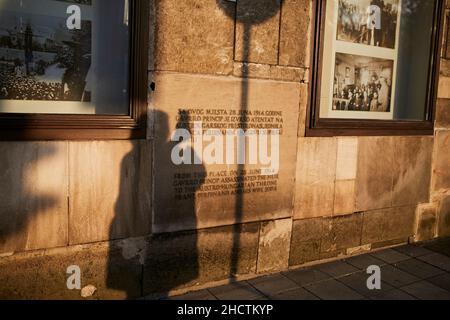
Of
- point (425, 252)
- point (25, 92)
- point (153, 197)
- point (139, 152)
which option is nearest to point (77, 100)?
point (25, 92)

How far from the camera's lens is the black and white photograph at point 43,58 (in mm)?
3482

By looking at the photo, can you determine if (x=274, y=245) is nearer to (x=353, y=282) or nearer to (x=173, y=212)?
(x=353, y=282)

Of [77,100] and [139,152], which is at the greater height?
[77,100]

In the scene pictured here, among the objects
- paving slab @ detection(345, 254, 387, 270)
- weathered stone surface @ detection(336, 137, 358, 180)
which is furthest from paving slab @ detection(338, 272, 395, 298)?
weathered stone surface @ detection(336, 137, 358, 180)

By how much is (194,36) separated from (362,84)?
2.67m

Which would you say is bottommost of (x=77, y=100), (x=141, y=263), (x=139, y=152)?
(x=141, y=263)

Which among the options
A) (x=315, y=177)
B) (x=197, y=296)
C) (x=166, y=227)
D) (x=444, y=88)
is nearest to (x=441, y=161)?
(x=444, y=88)

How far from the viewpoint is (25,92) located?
3570 mm

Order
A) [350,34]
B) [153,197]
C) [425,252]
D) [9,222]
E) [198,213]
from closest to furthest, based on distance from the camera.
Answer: [9,222] → [153,197] → [198,213] → [350,34] → [425,252]

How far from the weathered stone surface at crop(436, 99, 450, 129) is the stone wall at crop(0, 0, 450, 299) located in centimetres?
110

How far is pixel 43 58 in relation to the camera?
363 centimetres

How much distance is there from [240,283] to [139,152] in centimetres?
182

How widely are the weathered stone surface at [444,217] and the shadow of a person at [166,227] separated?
4.10m
